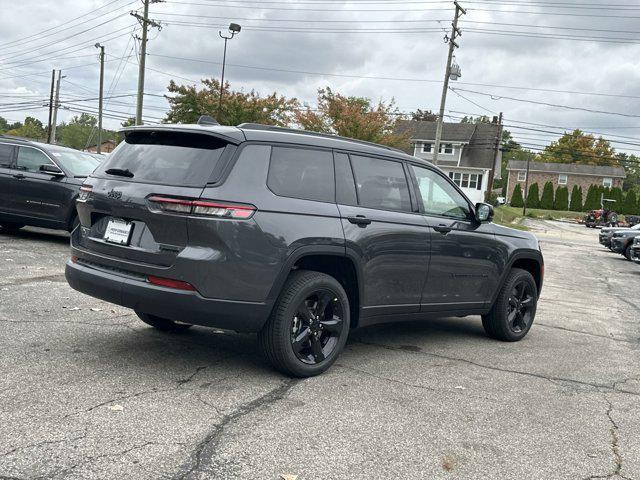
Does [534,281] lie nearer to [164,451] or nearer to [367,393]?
[367,393]

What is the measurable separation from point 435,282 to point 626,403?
1.77m

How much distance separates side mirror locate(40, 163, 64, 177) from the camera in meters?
10.9

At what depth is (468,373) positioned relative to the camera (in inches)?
205

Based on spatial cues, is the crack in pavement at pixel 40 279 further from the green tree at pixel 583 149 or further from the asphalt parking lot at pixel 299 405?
the green tree at pixel 583 149

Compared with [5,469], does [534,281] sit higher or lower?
higher

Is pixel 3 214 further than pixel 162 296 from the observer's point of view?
Yes

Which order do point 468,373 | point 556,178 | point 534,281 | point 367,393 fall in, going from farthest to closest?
point 556,178
point 534,281
point 468,373
point 367,393

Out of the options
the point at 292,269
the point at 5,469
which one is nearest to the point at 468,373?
the point at 292,269

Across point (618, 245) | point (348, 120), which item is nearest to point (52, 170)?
point (618, 245)

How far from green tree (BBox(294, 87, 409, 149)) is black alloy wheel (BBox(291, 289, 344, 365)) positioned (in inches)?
1342

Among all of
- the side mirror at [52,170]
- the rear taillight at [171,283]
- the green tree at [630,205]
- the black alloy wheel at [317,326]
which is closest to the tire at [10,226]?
the side mirror at [52,170]

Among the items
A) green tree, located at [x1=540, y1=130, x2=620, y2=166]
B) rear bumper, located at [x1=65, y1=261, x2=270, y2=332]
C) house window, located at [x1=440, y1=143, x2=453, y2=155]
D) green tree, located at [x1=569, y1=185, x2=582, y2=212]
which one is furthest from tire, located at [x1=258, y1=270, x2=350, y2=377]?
green tree, located at [x1=540, y1=130, x2=620, y2=166]

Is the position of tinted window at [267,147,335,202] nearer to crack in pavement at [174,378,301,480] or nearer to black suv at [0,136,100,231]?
crack in pavement at [174,378,301,480]

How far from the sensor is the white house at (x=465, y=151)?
2504 inches
